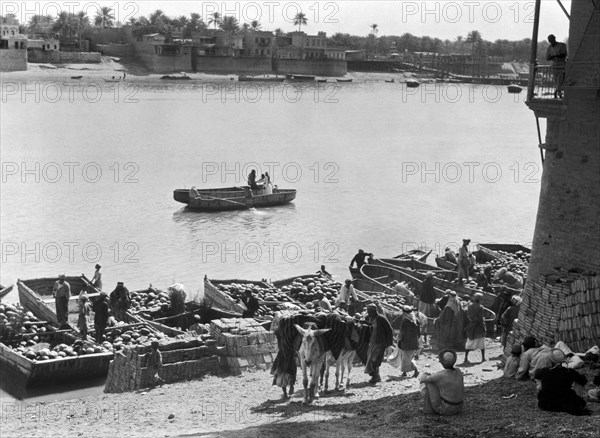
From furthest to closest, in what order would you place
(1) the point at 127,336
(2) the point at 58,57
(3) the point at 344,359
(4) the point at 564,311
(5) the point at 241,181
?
(2) the point at 58,57 < (5) the point at 241,181 < (1) the point at 127,336 < (4) the point at 564,311 < (3) the point at 344,359

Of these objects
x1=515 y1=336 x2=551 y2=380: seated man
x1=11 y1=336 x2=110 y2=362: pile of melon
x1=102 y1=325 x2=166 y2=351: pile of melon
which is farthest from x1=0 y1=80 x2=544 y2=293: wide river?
x1=515 y1=336 x2=551 y2=380: seated man

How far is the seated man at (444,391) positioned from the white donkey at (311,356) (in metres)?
2.08

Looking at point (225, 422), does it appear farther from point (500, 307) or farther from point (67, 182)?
point (67, 182)

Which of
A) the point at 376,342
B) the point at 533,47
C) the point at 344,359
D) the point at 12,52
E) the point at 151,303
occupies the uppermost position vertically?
the point at 533,47

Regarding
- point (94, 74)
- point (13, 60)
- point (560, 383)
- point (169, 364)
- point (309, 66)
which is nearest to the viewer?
point (560, 383)

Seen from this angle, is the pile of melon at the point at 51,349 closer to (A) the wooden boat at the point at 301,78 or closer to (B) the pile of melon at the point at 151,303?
(B) the pile of melon at the point at 151,303

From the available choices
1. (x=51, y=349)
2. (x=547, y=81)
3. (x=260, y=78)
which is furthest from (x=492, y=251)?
(x=260, y=78)

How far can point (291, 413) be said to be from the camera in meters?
13.9

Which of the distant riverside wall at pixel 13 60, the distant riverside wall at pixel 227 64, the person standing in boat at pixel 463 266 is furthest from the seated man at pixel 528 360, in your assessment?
the distant riverside wall at pixel 227 64

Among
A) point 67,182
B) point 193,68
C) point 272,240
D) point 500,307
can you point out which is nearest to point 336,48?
point 193,68

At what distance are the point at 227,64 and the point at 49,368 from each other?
459ft

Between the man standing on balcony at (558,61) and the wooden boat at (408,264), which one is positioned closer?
the man standing on balcony at (558,61)

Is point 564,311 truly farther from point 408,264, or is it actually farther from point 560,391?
point 408,264

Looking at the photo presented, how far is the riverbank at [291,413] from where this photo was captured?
1216 cm
